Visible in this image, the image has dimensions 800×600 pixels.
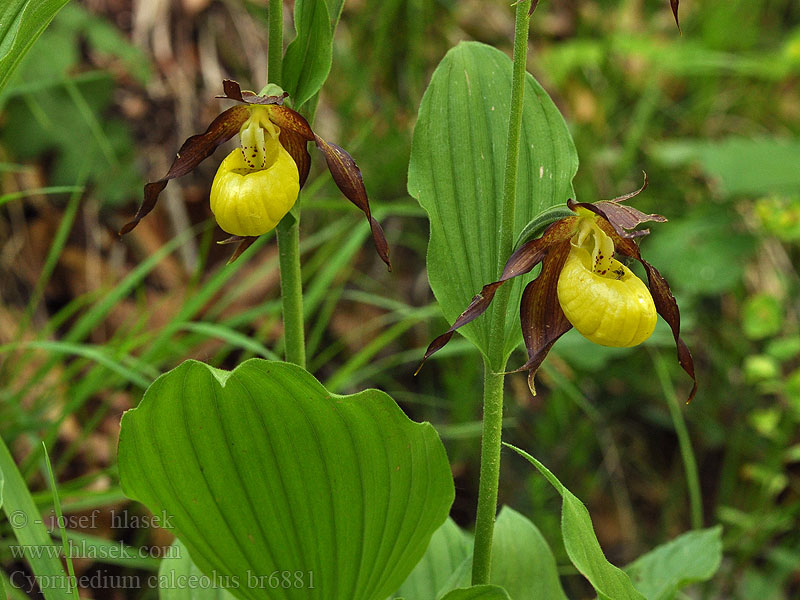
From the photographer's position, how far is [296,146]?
1021mm

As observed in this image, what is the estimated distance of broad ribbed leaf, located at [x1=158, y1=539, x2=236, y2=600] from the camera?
44.6 inches

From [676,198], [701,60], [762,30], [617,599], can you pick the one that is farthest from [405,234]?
[762,30]

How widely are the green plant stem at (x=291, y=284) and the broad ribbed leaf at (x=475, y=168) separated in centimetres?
17

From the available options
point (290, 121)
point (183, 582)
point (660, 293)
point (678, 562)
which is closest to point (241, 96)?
point (290, 121)

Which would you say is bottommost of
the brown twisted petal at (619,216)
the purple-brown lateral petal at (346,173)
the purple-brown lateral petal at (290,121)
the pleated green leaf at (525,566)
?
the pleated green leaf at (525,566)

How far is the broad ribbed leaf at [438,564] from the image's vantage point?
4.01 ft

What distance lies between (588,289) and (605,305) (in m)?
0.03

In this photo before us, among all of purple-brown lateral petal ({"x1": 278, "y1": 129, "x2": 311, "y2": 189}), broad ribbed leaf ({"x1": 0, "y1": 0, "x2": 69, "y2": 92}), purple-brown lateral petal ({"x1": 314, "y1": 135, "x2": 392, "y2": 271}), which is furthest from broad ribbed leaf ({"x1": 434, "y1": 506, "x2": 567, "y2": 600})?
broad ribbed leaf ({"x1": 0, "y1": 0, "x2": 69, "y2": 92})

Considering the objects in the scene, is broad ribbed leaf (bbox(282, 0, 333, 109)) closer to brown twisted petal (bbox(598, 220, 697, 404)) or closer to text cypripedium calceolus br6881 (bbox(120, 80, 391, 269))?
text cypripedium calceolus br6881 (bbox(120, 80, 391, 269))

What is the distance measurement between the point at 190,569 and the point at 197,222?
61.0 inches

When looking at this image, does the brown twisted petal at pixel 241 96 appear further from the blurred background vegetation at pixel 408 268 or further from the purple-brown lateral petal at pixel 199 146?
the blurred background vegetation at pixel 408 268

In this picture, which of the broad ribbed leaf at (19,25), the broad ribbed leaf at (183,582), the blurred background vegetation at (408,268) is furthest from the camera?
the blurred background vegetation at (408,268)

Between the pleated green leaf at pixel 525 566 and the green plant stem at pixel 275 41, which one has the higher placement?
the green plant stem at pixel 275 41

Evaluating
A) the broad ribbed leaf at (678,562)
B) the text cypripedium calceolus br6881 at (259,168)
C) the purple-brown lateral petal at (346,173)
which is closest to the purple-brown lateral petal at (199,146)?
the text cypripedium calceolus br6881 at (259,168)
